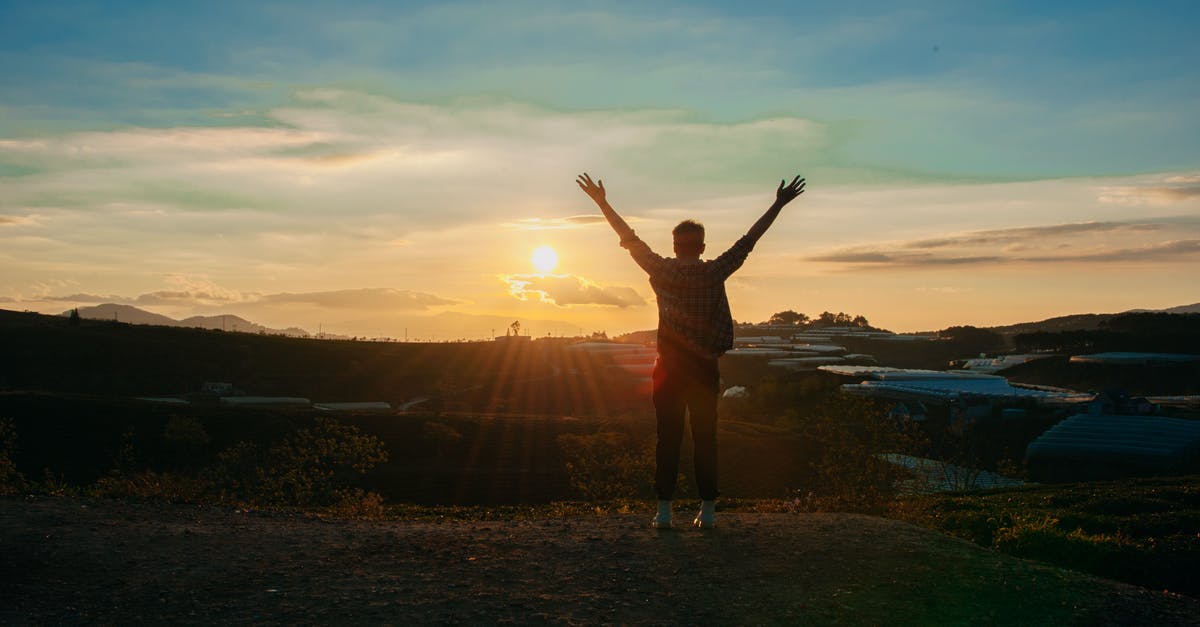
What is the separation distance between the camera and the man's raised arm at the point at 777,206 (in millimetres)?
7531

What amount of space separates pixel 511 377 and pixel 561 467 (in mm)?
43725

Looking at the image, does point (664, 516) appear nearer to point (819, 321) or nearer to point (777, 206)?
point (777, 206)

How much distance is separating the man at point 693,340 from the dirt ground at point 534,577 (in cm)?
53

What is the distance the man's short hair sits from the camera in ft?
25.3

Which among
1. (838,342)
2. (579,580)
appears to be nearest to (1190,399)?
(579,580)

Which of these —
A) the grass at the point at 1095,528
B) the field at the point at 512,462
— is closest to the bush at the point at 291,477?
the field at the point at 512,462

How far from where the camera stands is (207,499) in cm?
1025

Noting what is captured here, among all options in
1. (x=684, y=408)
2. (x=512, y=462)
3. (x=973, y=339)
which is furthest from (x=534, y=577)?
(x=973, y=339)

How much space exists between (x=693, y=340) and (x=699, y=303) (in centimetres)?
30

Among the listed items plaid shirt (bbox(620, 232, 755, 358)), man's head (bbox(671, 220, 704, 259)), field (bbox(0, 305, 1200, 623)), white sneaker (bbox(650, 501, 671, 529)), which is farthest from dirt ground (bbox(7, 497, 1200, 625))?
man's head (bbox(671, 220, 704, 259))

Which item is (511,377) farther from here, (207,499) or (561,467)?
(207,499)

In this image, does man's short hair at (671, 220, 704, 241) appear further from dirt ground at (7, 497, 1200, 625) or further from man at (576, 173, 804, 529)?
dirt ground at (7, 497, 1200, 625)

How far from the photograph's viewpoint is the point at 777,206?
24.9 ft

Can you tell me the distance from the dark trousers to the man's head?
0.85 m
